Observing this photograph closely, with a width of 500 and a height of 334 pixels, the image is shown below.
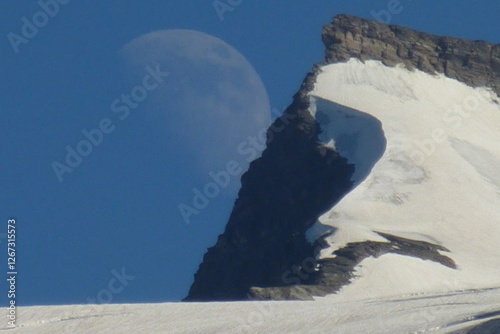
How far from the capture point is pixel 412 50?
3580 inches

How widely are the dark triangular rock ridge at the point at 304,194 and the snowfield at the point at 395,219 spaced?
957mm

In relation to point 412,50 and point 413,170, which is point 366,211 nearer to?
point 413,170

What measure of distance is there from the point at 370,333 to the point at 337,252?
19.8 meters

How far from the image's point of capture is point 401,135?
7094 centimetres

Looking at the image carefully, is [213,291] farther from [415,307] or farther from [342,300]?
[415,307]

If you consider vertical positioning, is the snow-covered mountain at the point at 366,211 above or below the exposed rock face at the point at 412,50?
below

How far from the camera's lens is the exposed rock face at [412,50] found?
8912 centimetres

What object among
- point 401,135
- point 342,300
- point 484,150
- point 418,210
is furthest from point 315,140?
point 342,300

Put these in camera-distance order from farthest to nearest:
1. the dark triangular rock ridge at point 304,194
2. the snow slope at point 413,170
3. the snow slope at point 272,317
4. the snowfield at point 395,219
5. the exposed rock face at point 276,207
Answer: the exposed rock face at point 276,207 < the dark triangular rock ridge at point 304,194 < the snow slope at point 413,170 < the snowfield at point 395,219 < the snow slope at point 272,317

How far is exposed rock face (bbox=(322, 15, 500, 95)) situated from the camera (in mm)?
89125

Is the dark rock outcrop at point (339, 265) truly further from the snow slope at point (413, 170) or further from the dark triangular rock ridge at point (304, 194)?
the snow slope at point (413, 170)

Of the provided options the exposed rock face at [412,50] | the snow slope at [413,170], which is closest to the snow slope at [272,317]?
the snow slope at [413,170]

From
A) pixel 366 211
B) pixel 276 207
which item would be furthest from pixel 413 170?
pixel 366 211

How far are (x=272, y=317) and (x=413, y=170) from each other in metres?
31.8
